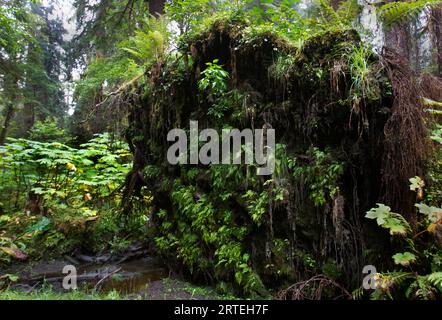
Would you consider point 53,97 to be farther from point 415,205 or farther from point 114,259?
point 415,205

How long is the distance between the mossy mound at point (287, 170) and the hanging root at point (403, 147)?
0.17 meters

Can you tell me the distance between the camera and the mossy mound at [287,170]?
3.85 metres

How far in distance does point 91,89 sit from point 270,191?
7644 millimetres

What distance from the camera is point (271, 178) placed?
4273mm

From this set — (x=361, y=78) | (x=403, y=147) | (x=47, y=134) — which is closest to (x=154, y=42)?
(x=361, y=78)

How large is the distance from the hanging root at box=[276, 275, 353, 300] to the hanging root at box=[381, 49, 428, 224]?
1178mm

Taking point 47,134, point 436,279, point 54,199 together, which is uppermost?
point 47,134

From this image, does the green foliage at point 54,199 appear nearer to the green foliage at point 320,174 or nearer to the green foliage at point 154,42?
the green foliage at point 154,42

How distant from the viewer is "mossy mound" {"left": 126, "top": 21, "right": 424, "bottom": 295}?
3850 millimetres

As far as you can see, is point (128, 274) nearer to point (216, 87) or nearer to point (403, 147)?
point (216, 87)

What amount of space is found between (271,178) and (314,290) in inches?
59.3

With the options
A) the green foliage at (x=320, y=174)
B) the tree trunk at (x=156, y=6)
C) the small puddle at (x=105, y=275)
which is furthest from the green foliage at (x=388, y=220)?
the tree trunk at (x=156, y=6)

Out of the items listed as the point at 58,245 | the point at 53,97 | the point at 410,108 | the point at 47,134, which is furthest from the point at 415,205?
the point at 53,97
